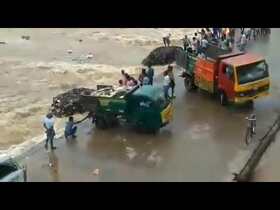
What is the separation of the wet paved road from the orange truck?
69 centimetres

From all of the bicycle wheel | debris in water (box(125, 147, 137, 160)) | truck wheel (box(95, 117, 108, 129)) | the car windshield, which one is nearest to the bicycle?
the bicycle wheel

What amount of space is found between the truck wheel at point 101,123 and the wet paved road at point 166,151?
0.19m

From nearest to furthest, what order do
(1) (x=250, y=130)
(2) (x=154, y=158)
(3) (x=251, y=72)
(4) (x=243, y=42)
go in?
(2) (x=154, y=158)
(1) (x=250, y=130)
(3) (x=251, y=72)
(4) (x=243, y=42)

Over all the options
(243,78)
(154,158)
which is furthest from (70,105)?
(243,78)

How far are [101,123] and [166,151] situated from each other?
2.85 metres

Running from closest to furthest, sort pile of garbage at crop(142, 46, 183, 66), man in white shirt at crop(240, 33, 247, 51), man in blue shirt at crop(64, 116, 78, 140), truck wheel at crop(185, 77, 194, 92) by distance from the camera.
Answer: man in blue shirt at crop(64, 116, 78, 140) → truck wheel at crop(185, 77, 194, 92) → man in white shirt at crop(240, 33, 247, 51) → pile of garbage at crop(142, 46, 183, 66)

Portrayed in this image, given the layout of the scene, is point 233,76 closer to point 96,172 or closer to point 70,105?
point 70,105

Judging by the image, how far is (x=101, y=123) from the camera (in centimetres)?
1825

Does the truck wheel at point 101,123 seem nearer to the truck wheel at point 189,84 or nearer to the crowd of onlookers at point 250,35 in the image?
the truck wheel at point 189,84

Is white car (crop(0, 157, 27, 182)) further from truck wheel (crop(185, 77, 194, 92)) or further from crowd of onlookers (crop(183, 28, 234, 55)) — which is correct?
crowd of onlookers (crop(183, 28, 234, 55))

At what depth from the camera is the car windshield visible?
63.4 ft

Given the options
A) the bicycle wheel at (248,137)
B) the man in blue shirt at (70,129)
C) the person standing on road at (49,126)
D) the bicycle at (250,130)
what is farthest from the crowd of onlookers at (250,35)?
the person standing on road at (49,126)
